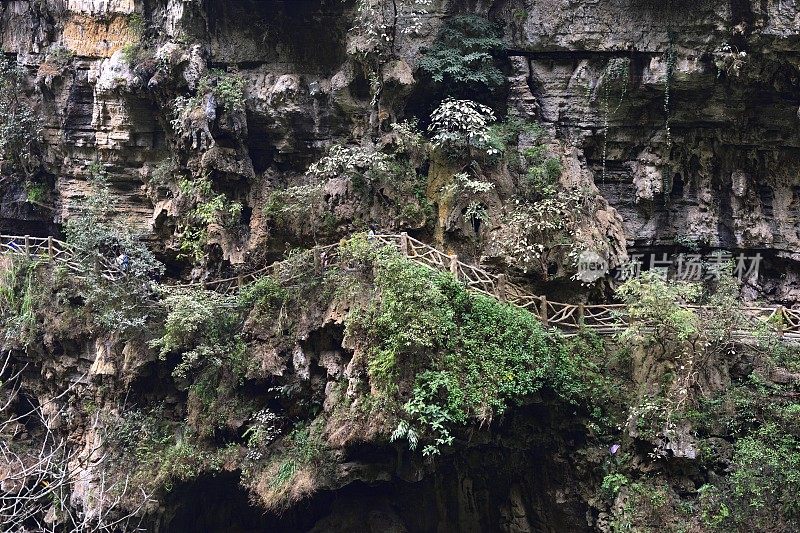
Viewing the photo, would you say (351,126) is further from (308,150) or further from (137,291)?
(137,291)

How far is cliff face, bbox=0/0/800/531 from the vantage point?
10.1 m

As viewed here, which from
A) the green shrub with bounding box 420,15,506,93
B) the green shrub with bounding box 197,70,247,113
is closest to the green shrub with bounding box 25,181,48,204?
the green shrub with bounding box 197,70,247,113

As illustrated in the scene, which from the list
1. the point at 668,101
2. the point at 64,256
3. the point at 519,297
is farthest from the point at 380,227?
the point at 64,256

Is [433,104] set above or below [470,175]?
above

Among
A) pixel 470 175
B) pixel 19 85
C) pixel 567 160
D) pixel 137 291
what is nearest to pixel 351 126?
pixel 470 175

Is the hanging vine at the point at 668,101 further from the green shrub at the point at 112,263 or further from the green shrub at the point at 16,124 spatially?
the green shrub at the point at 16,124

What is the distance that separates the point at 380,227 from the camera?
43.9ft

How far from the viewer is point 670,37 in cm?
1405

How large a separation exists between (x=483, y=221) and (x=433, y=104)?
3.38m

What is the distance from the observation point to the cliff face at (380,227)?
33.2ft

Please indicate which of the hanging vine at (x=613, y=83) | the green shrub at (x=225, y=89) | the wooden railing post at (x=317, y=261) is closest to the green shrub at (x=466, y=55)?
the hanging vine at (x=613, y=83)

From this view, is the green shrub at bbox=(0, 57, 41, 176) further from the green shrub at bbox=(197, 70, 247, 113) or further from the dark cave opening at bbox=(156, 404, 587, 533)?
the dark cave opening at bbox=(156, 404, 587, 533)

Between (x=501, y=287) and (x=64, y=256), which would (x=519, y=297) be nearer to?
(x=501, y=287)

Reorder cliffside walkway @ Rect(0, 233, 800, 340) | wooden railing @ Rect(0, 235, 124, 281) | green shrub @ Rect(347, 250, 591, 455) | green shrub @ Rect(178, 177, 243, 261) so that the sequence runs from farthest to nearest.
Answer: green shrub @ Rect(178, 177, 243, 261), wooden railing @ Rect(0, 235, 124, 281), cliffside walkway @ Rect(0, 233, 800, 340), green shrub @ Rect(347, 250, 591, 455)
